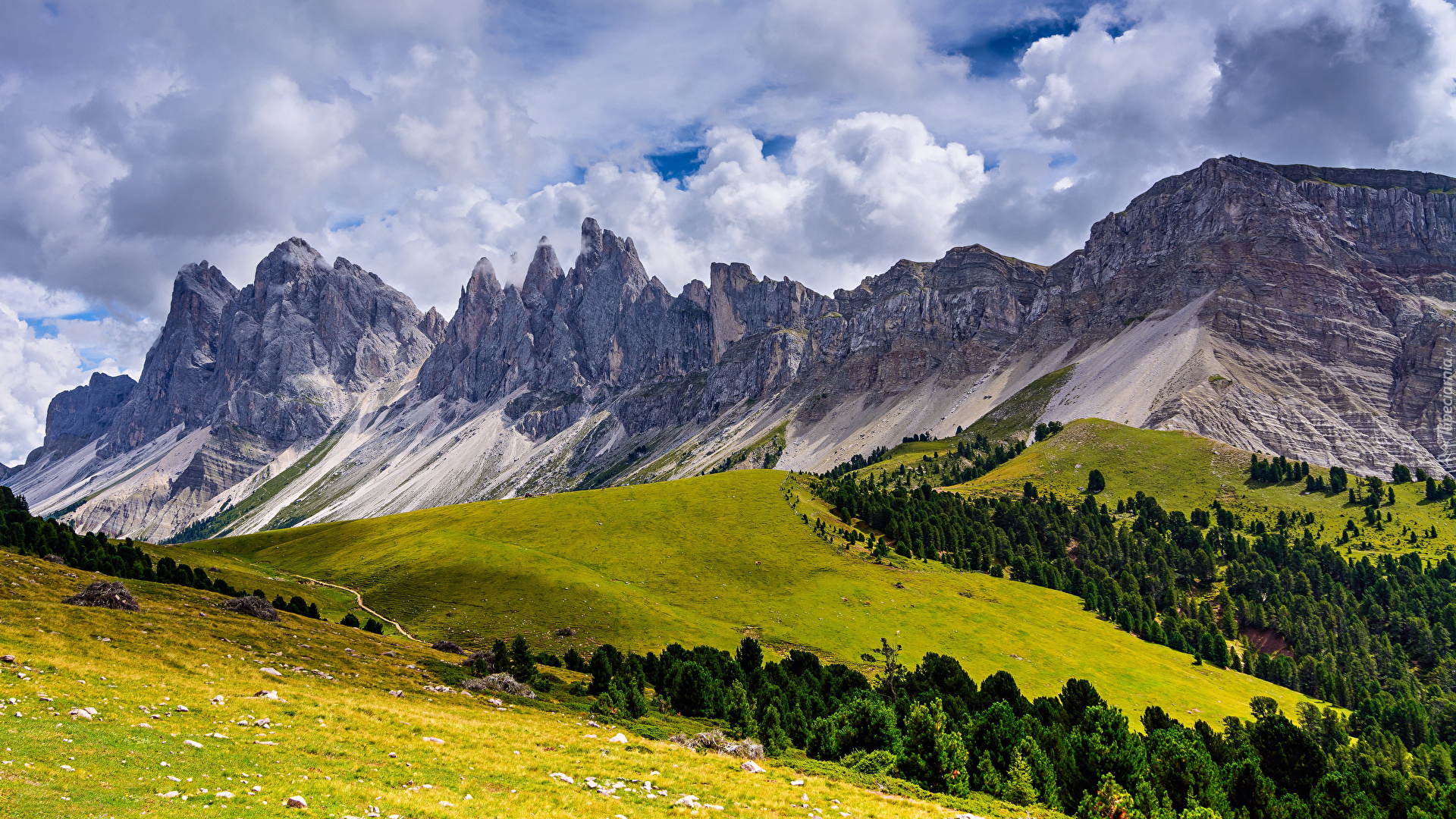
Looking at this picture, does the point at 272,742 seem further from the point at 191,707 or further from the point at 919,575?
the point at 919,575

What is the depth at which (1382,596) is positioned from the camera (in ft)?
536

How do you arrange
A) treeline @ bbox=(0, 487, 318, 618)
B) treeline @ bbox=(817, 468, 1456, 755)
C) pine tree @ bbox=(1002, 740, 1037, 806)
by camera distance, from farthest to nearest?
treeline @ bbox=(817, 468, 1456, 755) < treeline @ bbox=(0, 487, 318, 618) < pine tree @ bbox=(1002, 740, 1037, 806)

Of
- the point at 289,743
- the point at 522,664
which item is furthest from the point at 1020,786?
the point at 289,743

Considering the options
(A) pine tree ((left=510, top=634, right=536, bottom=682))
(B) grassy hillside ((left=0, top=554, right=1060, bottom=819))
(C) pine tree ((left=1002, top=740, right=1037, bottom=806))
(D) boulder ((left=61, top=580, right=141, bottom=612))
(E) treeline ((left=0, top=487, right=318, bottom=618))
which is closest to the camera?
(B) grassy hillside ((left=0, top=554, right=1060, bottom=819))

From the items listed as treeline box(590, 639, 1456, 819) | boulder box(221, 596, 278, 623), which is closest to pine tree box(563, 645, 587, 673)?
treeline box(590, 639, 1456, 819)

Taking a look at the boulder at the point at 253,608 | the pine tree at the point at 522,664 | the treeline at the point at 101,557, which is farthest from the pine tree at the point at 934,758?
the treeline at the point at 101,557

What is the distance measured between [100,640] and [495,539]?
4014 inches

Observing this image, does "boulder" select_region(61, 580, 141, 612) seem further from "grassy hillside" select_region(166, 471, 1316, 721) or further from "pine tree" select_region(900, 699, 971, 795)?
"pine tree" select_region(900, 699, 971, 795)

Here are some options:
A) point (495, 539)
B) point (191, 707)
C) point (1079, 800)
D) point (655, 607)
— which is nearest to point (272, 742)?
point (191, 707)

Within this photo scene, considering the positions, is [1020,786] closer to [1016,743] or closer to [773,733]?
[1016,743]

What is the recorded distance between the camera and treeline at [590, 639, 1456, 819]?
47.3m

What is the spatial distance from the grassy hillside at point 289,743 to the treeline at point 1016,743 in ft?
17.7

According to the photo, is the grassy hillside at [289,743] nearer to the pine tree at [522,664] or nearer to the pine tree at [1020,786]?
the pine tree at [1020,786]

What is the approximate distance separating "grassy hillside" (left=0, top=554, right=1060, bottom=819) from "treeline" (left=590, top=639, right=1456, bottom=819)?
5.40 m
